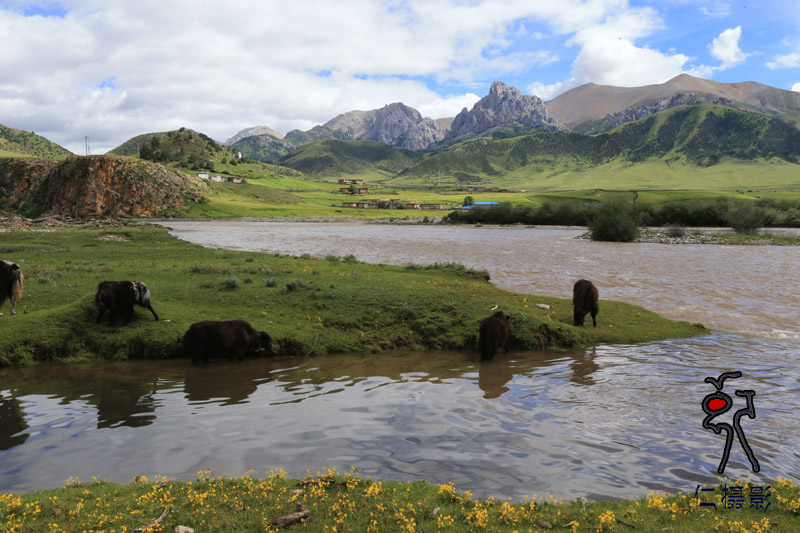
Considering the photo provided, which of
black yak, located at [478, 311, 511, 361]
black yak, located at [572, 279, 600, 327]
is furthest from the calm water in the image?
black yak, located at [572, 279, 600, 327]

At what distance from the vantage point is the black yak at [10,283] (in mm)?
17078

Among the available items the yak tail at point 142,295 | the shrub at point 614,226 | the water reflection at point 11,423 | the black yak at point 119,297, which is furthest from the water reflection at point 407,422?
the shrub at point 614,226

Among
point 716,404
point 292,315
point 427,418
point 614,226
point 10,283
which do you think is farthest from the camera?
point 614,226

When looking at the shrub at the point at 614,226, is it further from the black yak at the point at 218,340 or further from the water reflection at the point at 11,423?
the water reflection at the point at 11,423

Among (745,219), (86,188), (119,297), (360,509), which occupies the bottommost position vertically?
(360,509)

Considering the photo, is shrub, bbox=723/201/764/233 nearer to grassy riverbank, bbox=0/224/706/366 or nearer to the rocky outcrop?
grassy riverbank, bbox=0/224/706/366

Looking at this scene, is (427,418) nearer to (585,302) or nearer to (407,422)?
(407,422)

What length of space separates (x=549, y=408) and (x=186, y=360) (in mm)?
11692

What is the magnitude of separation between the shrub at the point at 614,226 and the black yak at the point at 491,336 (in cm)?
7590

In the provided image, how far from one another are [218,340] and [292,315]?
4406mm

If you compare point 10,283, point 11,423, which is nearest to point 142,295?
point 10,283

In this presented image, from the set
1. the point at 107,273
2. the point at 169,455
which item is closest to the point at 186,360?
the point at 169,455

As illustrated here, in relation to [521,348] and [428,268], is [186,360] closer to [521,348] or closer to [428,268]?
[521,348]

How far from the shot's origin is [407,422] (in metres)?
10.6
